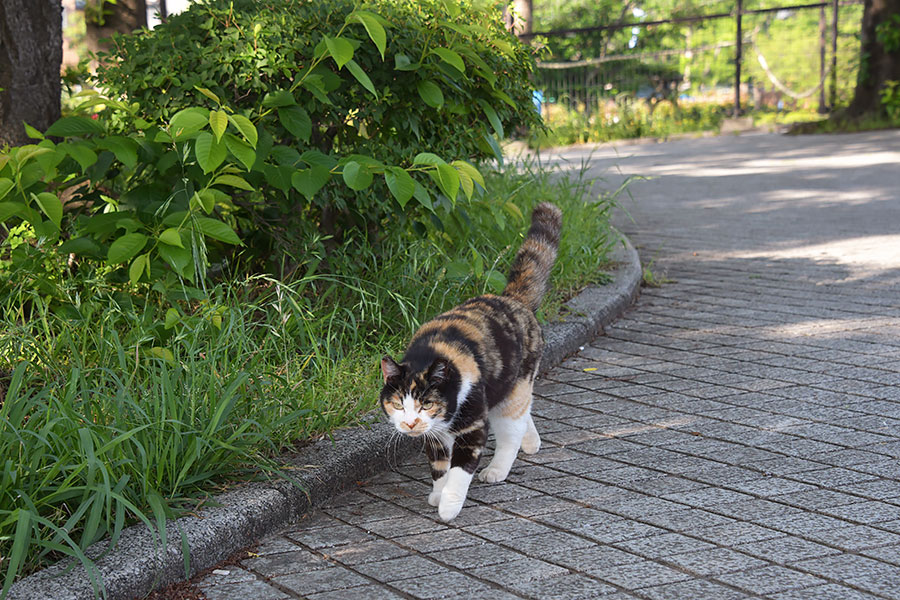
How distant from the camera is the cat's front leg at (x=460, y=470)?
3438 mm

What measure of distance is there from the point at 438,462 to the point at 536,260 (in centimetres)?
132

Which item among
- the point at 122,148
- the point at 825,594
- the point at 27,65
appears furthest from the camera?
the point at 27,65

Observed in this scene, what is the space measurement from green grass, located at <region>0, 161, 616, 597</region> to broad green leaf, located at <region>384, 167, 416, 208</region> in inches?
25.7

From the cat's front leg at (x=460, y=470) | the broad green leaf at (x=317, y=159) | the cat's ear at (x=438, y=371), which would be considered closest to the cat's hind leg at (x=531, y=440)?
the cat's front leg at (x=460, y=470)

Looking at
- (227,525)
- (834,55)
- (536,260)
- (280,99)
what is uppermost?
(834,55)

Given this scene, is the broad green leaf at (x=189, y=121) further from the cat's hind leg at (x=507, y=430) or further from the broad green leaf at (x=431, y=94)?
the cat's hind leg at (x=507, y=430)

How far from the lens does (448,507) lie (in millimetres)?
3428

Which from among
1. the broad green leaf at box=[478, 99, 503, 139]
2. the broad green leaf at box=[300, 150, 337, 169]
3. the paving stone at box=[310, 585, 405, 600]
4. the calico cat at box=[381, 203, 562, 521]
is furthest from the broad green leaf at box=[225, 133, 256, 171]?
the paving stone at box=[310, 585, 405, 600]

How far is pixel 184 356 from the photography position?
4.00m

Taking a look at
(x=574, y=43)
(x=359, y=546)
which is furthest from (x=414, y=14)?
(x=574, y=43)

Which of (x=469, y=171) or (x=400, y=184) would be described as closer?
(x=400, y=184)

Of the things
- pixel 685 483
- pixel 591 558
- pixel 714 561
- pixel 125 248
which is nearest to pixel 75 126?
pixel 125 248

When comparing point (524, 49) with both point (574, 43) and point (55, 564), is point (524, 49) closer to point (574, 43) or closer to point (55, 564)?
point (55, 564)

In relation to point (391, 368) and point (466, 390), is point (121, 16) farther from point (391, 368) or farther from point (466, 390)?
point (466, 390)
